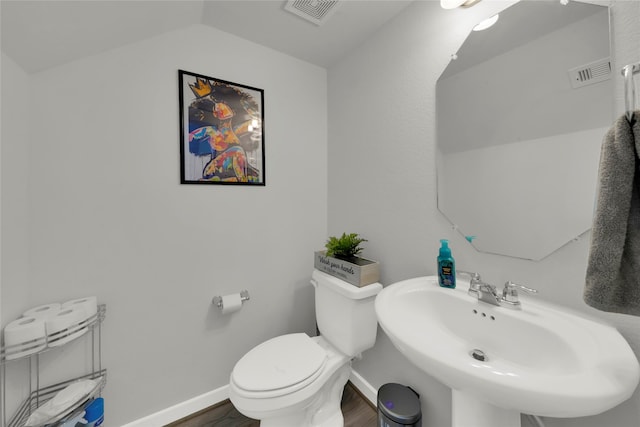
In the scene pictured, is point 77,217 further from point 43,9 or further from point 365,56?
point 365,56

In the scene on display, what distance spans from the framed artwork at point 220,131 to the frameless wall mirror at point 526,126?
1.02 meters

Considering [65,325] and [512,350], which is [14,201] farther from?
[512,350]

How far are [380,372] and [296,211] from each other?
109cm

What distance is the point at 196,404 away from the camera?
4.50 ft

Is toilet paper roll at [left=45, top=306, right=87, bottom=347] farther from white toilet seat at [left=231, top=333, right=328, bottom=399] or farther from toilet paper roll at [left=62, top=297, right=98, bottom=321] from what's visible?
white toilet seat at [left=231, top=333, right=328, bottom=399]

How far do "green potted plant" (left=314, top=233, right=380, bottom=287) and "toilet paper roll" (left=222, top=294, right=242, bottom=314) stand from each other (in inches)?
19.4

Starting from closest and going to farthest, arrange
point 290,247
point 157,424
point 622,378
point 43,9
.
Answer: point 622,378 < point 43,9 < point 157,424 < point 290,247

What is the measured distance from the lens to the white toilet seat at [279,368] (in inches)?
39.4

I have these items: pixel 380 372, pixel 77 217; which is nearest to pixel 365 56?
pixel 77 217

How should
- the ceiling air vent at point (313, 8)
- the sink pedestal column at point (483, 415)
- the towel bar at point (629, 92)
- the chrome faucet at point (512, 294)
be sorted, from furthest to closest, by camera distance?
the ceiling air vent at point (313, 8) < the chrome faucet at point (512, 294) < the sink pedestal column at point (483, 415) < the towel bar at point (629, 92)

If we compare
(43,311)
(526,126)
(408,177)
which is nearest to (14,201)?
(43,311)

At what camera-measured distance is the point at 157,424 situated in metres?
1.28

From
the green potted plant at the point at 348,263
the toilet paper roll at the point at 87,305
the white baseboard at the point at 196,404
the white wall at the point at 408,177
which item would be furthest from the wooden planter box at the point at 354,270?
the toilet paper roll at the point at 87,305

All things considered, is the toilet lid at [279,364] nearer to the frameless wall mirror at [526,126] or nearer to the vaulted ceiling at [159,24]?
the frameless wall mirror at [526,126]
